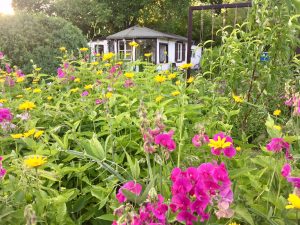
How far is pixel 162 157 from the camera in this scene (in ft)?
4.04

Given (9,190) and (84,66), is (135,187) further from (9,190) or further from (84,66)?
(84,66)

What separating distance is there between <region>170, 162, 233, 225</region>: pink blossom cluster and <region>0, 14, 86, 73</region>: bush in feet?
21.0

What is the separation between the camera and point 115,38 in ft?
67.8

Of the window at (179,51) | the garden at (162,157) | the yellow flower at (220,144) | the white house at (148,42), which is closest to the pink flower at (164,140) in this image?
the garden at (162,157)

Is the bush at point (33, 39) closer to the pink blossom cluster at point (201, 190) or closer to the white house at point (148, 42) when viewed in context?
the pink blossom cluster at point (201, 190)

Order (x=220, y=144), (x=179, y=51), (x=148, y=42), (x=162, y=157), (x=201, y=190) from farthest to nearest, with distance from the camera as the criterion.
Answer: (x=179, y=51)
(x=148, y=42)
(x=162, y=157)
(x=220, y=144)
(x=201, y=190)

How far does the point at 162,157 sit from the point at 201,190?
1.22 feet

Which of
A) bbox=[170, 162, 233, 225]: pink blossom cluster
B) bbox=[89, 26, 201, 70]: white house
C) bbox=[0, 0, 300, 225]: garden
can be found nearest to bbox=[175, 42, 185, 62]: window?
bbox=[89, 26, 201, 70]: white house

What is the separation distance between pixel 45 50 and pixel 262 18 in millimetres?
5340

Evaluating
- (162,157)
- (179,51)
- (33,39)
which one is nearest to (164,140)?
(162,157)

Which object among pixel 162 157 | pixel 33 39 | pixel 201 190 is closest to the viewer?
pixel 201 190

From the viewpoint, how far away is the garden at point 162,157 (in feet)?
3.00

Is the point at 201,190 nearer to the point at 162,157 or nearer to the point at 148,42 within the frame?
the point at 162,157

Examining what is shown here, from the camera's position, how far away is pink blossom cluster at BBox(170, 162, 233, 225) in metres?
0.88
